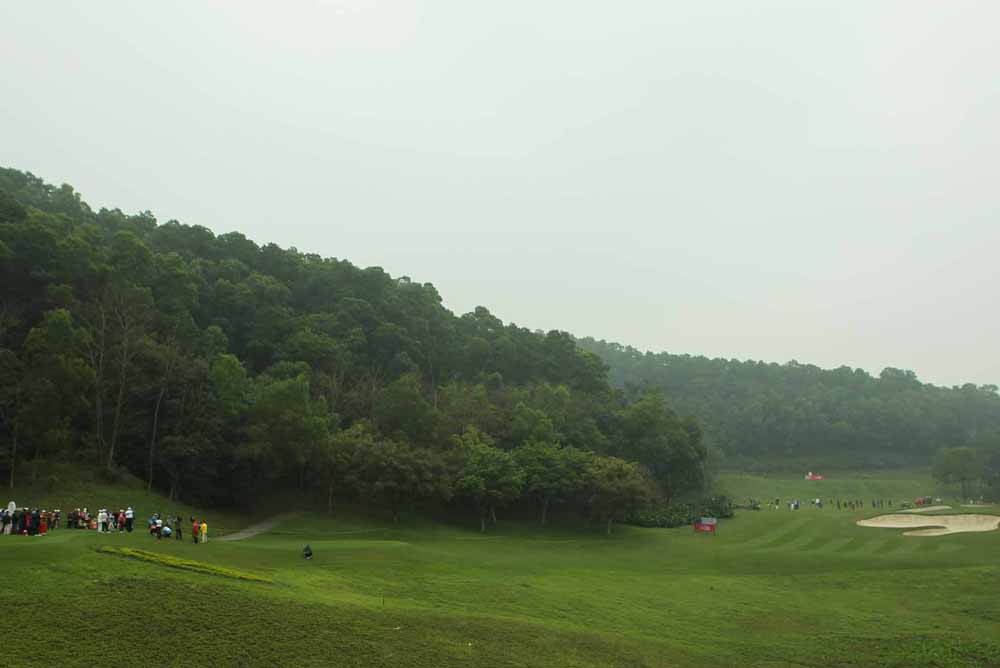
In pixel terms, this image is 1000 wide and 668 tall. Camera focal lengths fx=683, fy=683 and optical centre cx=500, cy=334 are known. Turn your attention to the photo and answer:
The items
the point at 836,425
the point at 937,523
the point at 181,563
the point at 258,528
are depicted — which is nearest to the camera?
the point at 181,563

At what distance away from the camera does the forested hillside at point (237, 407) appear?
4528 centimetres

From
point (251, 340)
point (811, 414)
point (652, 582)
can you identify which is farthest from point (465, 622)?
point (811, 414)

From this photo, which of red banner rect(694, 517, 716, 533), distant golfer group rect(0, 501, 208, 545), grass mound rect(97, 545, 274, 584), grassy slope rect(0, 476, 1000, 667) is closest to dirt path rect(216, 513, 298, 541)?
grassy slope rect(0, 476, 1000, 667)

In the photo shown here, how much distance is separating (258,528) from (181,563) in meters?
20.4

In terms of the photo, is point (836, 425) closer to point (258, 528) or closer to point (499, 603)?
point (258, 528)

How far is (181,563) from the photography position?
22641mm

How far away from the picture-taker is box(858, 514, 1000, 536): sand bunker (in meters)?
51.6

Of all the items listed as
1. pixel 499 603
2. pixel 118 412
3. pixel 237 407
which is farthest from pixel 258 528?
pixel 499 603

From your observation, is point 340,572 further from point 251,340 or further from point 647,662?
point 251,340

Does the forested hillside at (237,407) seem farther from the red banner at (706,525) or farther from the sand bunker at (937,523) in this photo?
the sand bunker at (937,523)

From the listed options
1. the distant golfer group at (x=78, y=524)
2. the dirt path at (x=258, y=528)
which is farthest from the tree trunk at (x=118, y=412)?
the distant golfer group at (x=78, y=524)

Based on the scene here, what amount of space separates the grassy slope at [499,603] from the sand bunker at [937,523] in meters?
7.62

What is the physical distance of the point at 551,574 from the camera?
33.3m

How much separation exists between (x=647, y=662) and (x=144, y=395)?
43222mm
